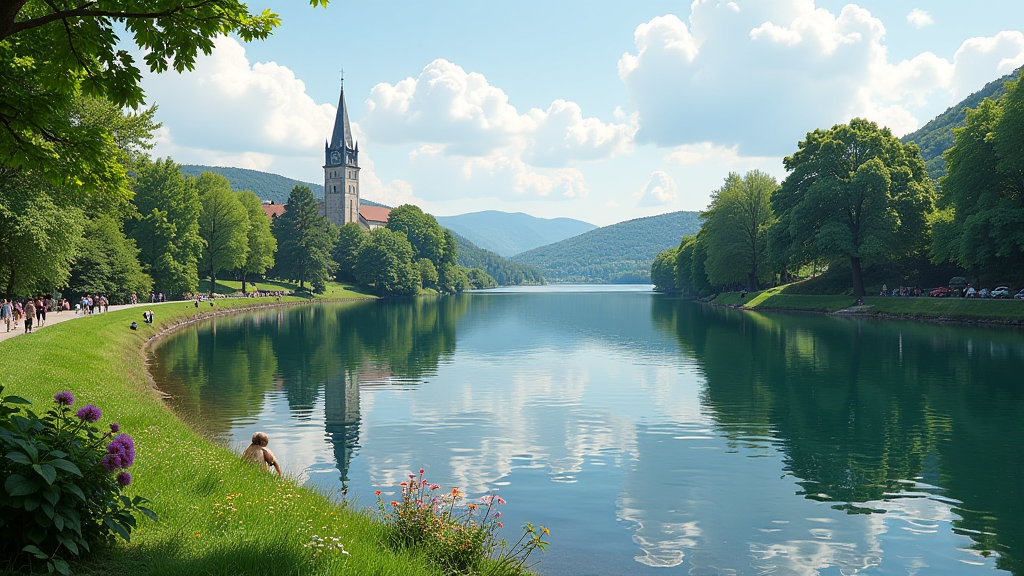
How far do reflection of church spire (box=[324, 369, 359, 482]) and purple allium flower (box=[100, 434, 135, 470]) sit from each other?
10.5 m

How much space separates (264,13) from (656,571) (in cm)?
1074

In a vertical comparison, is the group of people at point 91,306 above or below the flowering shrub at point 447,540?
above

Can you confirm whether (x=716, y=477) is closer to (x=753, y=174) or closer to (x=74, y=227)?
(x=74, y=227)

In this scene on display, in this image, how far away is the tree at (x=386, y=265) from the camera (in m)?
146

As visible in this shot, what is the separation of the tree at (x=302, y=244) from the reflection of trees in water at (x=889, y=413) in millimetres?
90413

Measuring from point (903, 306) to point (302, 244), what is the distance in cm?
9417

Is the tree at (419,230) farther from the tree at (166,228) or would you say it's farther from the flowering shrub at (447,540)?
the flowering shrub at (447,540)

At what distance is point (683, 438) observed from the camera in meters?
23.0

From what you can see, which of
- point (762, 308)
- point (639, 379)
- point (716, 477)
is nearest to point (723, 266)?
point (762, 308)

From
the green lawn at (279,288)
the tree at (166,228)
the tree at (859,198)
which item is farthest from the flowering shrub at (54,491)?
the green lawn at (279,288)

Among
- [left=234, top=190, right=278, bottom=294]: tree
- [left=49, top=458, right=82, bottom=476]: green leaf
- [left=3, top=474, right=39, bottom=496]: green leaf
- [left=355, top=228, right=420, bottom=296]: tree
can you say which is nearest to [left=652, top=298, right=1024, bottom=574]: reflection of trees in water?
[left=49, top=458, right=82, bottom=476]: green leaf

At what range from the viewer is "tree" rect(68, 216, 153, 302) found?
220 feet

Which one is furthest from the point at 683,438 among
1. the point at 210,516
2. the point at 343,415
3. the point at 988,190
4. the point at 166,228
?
the point at 166,228

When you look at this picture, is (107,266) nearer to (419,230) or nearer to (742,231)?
(742,231)
